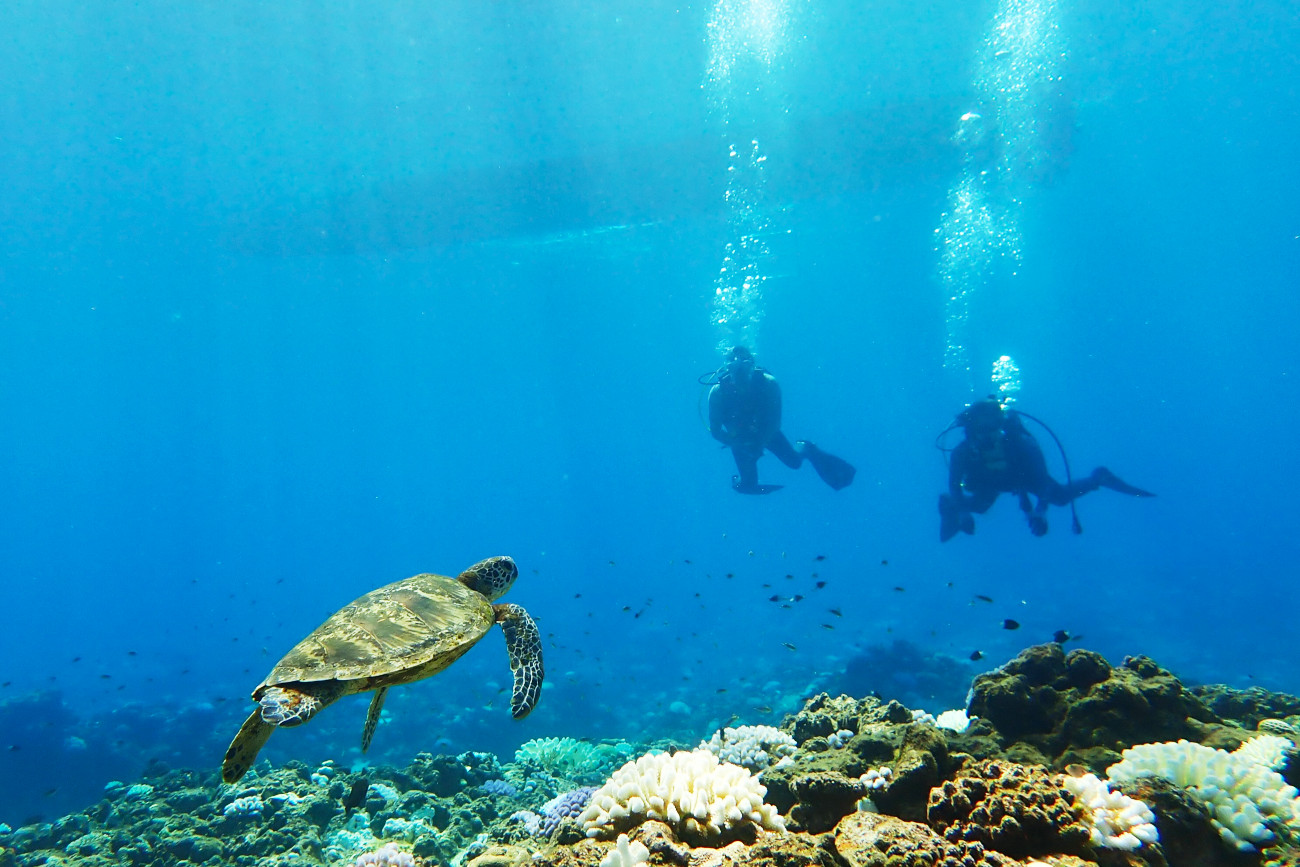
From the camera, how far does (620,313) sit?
49.2m

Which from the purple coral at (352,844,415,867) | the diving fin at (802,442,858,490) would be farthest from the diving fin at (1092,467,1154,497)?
the purple coral at (352,844,415,867)

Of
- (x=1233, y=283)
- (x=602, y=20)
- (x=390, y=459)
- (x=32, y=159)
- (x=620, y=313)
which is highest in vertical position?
(x=1233, y=283)

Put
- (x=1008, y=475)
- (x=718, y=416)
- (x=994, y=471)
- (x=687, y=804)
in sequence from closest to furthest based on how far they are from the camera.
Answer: (x=687, y=804) → (x=1008, y=475) → (x=994, y=471) → (x=718, y=416)

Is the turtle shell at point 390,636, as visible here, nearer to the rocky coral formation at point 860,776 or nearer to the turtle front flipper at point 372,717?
the turtle front flipper at point 372,717

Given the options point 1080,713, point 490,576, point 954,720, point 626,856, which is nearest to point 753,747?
point 954,720

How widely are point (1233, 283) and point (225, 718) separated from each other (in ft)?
325

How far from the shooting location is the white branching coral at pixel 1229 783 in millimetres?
2998

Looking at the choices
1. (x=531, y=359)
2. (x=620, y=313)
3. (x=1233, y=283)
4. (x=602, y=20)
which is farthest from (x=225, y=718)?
(x=1233, y=283)

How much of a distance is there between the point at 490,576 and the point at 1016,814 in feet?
13.0

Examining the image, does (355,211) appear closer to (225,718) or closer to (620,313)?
(225,718)

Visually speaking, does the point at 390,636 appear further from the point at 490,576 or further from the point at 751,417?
the point at 751,417

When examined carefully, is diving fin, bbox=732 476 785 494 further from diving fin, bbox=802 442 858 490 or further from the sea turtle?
the sea turtle

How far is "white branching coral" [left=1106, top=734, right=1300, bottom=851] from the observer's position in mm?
2998

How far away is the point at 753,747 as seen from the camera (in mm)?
5492
